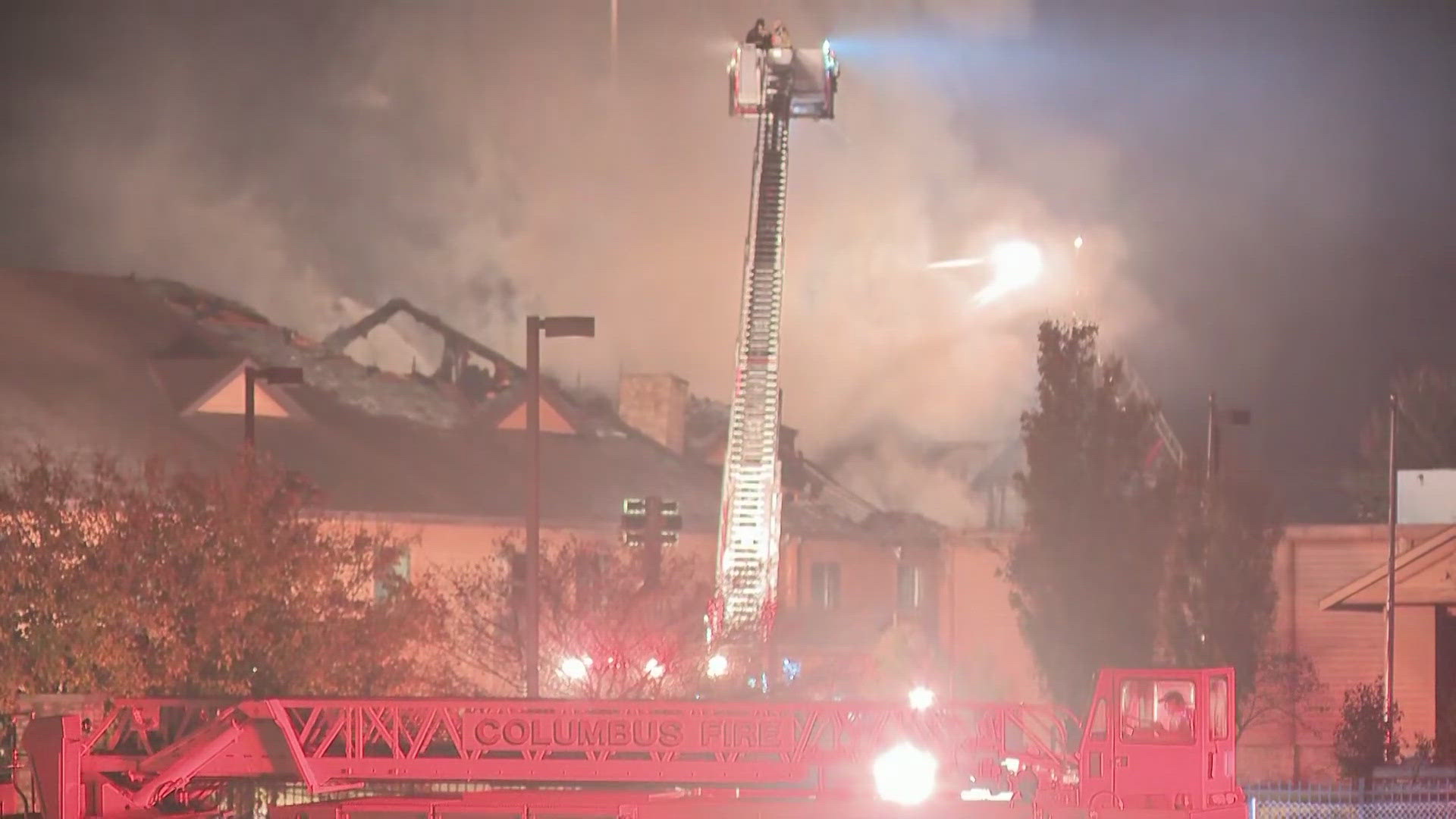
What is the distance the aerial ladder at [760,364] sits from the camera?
3347 cm

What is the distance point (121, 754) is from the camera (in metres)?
16.9

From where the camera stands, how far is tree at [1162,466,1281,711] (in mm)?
38281

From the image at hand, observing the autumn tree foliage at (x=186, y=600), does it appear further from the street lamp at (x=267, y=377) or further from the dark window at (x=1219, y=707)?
the dark window at (x=1219, y=707)

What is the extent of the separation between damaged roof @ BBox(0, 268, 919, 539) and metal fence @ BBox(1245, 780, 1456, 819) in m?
22.8

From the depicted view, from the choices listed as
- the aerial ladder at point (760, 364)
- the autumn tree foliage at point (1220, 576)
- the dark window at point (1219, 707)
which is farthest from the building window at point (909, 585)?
the dark window at point (1219, 707)

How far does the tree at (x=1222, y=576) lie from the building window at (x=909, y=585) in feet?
53.2

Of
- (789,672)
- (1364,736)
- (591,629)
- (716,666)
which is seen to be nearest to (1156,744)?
(1364,736)

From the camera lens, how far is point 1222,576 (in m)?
38.6

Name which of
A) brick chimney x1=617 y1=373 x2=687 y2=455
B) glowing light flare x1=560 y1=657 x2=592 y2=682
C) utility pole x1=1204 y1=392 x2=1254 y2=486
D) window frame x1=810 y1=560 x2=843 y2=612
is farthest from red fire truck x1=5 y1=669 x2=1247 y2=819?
brick chimney x1=617 y1=373 x2=687 y2=455

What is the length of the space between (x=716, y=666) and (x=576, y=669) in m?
2.53

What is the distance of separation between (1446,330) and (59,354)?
45.0m

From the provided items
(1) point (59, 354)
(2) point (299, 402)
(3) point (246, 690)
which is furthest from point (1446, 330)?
(3) point (246, 690)

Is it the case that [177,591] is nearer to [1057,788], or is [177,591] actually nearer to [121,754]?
[121,754]

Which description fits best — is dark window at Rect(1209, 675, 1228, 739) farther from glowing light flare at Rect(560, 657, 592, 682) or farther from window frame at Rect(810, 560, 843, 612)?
window frame at Rect(810, 560, 843, 612)
